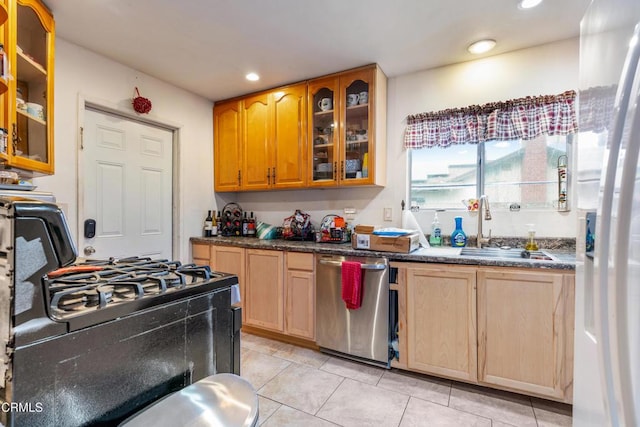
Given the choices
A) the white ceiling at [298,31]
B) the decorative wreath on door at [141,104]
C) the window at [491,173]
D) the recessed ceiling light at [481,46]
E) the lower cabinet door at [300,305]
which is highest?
the white ceiling at [298,31]

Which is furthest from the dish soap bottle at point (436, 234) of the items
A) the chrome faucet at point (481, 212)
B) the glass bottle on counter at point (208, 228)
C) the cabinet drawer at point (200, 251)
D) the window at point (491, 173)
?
the glass bottle on counter at point (208, 228)

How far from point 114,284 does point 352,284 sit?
156 centimetres

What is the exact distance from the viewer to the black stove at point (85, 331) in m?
0.58

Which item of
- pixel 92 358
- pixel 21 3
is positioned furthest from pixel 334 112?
pixel 92 358

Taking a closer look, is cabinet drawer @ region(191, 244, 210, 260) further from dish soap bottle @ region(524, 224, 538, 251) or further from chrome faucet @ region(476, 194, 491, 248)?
dish soap bottle @ region(524, 224, 538, 251)

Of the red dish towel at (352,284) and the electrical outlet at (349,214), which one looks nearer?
the red dish towel at (352,284)

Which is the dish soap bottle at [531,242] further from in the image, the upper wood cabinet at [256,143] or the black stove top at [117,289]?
the upper wood cabinet at [256,143]

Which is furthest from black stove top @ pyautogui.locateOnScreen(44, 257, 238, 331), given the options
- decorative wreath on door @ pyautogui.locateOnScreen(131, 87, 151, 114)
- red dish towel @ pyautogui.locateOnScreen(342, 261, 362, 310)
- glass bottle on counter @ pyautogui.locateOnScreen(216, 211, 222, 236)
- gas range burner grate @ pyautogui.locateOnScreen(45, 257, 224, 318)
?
glass bottle on counter @ pyautogui.locateOnScreen(216, 211, 222, 236)

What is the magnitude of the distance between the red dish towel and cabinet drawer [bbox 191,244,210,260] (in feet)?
5.00

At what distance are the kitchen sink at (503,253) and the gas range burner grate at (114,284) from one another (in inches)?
70.4

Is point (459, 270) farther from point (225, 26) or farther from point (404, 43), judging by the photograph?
point (225, 26)

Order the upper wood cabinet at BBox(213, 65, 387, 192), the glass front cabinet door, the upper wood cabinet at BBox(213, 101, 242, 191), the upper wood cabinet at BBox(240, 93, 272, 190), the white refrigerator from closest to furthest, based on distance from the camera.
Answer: the white refrigerator < the upper wood cabinet at BBox(213, 65, 387, 192) < the glass front cabinet door < the upper wood cabinet at BBox(240, 93, 272, 190) < the upper wood cabinet at BBox(213, 101, 242, 191)

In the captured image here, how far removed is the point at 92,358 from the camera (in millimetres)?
699

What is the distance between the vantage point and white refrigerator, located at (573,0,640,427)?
51 centimetres
